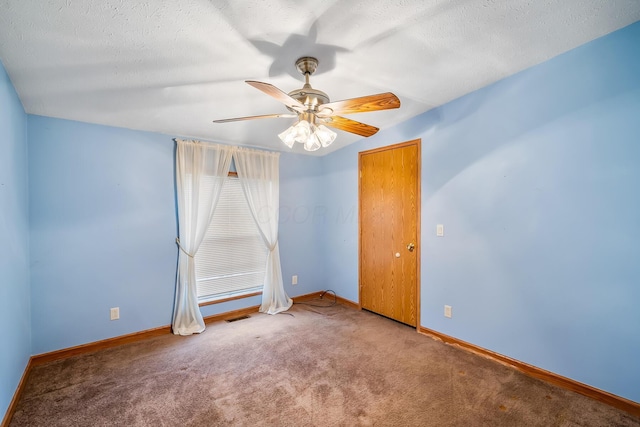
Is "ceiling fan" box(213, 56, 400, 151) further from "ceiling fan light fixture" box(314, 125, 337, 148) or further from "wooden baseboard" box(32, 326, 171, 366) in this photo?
"wooden baseboard" box(32, 326, 171, 366)

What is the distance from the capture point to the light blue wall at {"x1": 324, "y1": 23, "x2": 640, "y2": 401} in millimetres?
1805

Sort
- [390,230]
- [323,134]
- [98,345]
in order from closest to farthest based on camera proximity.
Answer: [323,134]
[98,345]
[390,230]

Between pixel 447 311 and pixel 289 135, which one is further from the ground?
pixel 289 135

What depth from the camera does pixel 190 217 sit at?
3.12 meters

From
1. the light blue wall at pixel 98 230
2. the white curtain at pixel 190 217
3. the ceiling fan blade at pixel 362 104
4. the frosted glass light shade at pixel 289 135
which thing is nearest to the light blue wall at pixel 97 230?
the light blue wall at pixel 98 230

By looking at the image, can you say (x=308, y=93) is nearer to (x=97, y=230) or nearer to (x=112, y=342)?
(x=97, y=230)

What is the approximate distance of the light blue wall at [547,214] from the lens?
180 centimetres

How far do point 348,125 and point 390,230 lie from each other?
1608mm

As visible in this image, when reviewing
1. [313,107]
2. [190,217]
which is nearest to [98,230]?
[190,217]

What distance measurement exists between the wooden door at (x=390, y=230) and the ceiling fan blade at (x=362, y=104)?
4.64ft

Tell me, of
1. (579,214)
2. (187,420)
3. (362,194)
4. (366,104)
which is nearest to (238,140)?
(362,194)

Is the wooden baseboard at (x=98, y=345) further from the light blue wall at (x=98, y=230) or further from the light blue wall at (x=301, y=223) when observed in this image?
the light blue wall at (x=301, y=223)

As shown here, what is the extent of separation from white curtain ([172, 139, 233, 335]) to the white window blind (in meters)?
0.17

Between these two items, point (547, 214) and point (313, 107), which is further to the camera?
point (547, 214)
